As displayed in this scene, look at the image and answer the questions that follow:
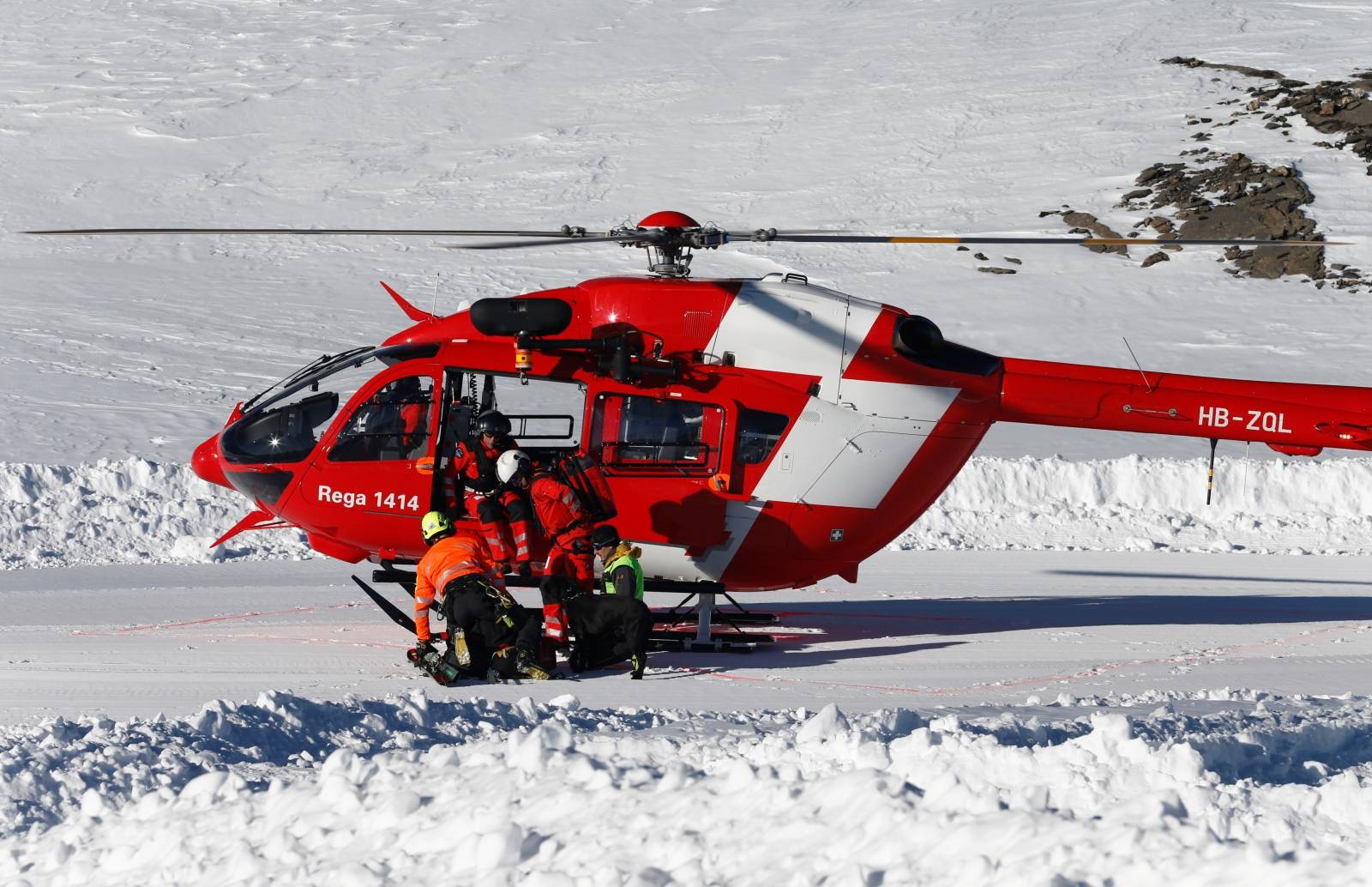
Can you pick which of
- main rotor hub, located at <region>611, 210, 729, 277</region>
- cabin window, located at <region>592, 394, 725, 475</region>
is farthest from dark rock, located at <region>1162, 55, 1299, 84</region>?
main rotor hub, located at <region>611, 210, 729, 277</region>

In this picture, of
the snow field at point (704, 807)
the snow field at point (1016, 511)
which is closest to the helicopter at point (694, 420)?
the snow field at point (704, 807)

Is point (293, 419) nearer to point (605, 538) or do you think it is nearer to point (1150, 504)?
point (605, 538)

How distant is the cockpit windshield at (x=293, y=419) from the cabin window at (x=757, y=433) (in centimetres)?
254

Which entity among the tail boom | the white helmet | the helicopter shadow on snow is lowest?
the helicopter shadow on snow

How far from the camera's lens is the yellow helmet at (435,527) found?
32.5 ft

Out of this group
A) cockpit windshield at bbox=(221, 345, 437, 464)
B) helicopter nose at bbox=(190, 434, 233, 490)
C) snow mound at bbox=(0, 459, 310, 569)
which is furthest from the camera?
snow mound at bbox=(0, 459, 310, 569)

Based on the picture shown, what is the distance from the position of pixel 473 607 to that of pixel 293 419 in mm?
2557

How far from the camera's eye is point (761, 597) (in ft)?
45.4

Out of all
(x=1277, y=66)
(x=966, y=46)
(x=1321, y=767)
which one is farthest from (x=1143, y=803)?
(x=966, y=46)

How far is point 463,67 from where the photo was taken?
55.0m

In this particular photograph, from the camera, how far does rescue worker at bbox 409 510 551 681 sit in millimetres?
9648

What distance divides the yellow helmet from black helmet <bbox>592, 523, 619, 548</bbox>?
3.33 feet

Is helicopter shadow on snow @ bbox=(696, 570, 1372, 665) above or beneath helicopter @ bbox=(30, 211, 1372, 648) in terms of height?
beneath

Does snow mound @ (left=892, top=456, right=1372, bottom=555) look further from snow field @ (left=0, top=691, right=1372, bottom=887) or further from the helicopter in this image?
snow field @ (left=0, top=691, right=1372, bottom=887)
